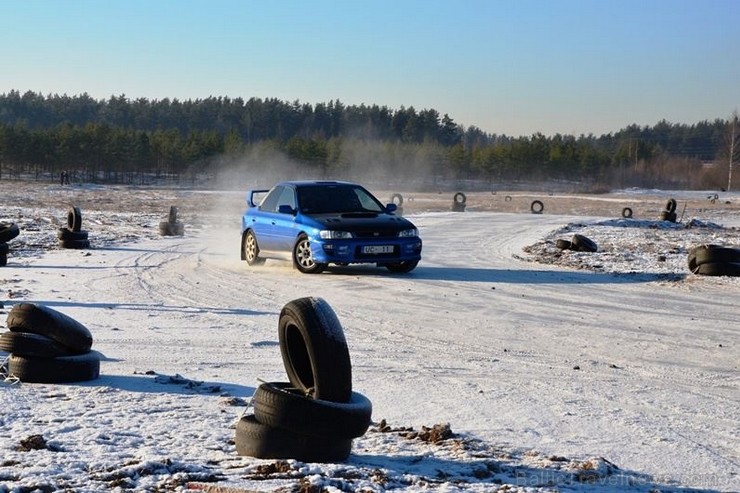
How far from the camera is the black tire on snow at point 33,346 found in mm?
7859

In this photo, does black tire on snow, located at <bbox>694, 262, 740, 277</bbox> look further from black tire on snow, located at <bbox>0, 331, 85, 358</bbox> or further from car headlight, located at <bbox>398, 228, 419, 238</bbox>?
black tire on snow, located at <bbox>0, 331, 85, 358</bbox>

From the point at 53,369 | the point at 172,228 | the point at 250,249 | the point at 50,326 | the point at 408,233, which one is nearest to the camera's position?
the point at 53,369

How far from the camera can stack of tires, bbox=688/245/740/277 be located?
1647cm

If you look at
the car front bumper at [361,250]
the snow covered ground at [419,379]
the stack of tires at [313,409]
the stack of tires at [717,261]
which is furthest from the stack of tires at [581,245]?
the stack of tires at [313,409]

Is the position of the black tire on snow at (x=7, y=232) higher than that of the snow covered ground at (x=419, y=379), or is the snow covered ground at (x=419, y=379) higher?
the black tire on snow at (x=7, y=232)

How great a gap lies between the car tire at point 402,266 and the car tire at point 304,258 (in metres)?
1.23

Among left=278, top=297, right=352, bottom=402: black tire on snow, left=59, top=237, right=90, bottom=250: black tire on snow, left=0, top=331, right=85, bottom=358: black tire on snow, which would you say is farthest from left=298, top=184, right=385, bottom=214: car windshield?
left=278, top=297, right=352, bottom=402: black tire on snow

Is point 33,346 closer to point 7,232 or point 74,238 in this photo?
point 7,232

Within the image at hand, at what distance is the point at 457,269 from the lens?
18141 millimetres

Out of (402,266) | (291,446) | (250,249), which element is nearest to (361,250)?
(402,266)

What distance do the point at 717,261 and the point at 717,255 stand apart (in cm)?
10

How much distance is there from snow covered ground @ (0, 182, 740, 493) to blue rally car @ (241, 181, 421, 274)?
0.38 meters

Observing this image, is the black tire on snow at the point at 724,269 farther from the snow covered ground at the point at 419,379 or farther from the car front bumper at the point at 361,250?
the car front bumper at the point at 361,250

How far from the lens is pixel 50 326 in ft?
26.1
